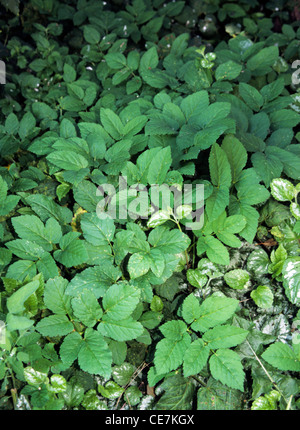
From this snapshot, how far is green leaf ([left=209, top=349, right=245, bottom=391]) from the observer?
1.46 metres

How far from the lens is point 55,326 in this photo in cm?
156

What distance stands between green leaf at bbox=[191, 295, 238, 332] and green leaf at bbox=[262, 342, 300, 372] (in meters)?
0.24

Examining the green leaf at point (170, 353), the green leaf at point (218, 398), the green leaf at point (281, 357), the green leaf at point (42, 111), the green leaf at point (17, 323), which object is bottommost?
the green leaf at point (218, 398)

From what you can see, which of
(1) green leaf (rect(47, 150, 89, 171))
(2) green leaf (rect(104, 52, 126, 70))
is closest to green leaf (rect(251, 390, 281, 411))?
(1) green leaf (rect(47, 150, 89, 171))

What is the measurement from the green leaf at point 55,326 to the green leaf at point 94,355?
9 cm

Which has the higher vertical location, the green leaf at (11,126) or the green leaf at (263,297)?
the green leaf at (11,126)

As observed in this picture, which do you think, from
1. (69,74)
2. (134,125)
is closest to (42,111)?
(69,74)

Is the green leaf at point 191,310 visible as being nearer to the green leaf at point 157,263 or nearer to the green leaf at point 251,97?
the green leaf at point 157,263

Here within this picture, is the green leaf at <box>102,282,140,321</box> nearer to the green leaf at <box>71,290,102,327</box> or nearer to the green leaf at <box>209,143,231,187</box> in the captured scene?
the green leaf at <box>71,290,102,327</box>

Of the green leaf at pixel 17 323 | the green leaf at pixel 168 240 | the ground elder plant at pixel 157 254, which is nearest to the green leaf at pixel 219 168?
the ground elder plant at pixel 157 254

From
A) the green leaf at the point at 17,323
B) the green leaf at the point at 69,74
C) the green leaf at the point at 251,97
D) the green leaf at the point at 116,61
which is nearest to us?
the green leaf at the point at 17,323

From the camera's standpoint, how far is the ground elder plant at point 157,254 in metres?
1.54
